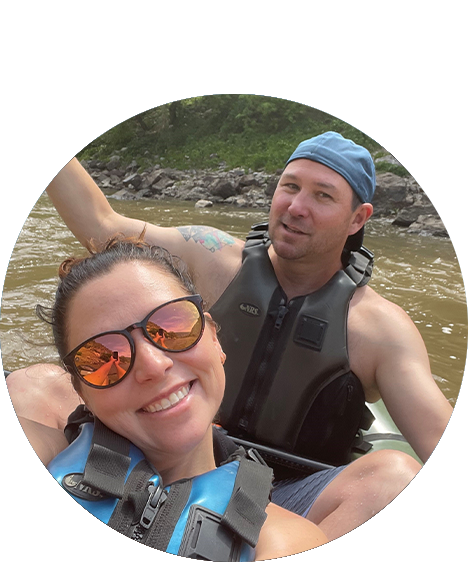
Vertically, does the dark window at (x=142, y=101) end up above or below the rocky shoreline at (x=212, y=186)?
above

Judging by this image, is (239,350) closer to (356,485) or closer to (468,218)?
(356,485)

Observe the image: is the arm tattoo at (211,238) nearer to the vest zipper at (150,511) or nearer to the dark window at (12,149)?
the vest zipper at (150,511)

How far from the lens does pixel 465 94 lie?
1511mm

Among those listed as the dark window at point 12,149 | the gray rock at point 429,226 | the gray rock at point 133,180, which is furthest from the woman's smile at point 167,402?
the dark window at point 12,149

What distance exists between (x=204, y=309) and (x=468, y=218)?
853 millimetres

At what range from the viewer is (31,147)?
1.58m

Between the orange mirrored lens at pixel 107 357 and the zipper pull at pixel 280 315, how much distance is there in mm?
252

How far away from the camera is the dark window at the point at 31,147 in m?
1.58

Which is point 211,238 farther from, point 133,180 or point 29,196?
point 29,196

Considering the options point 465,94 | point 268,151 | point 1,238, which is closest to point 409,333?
point 268,151

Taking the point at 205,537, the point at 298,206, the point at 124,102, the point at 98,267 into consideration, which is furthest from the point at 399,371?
the point at 124,102

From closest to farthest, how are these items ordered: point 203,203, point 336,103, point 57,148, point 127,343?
1. point 127,343
2. point 203,203
3. point 336,103
4. point 57,148

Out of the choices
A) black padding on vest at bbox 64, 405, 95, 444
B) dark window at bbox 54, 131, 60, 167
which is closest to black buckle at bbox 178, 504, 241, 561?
black padding on vest at bbox 64, 405, 95, 444

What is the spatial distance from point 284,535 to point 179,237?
55 cm
